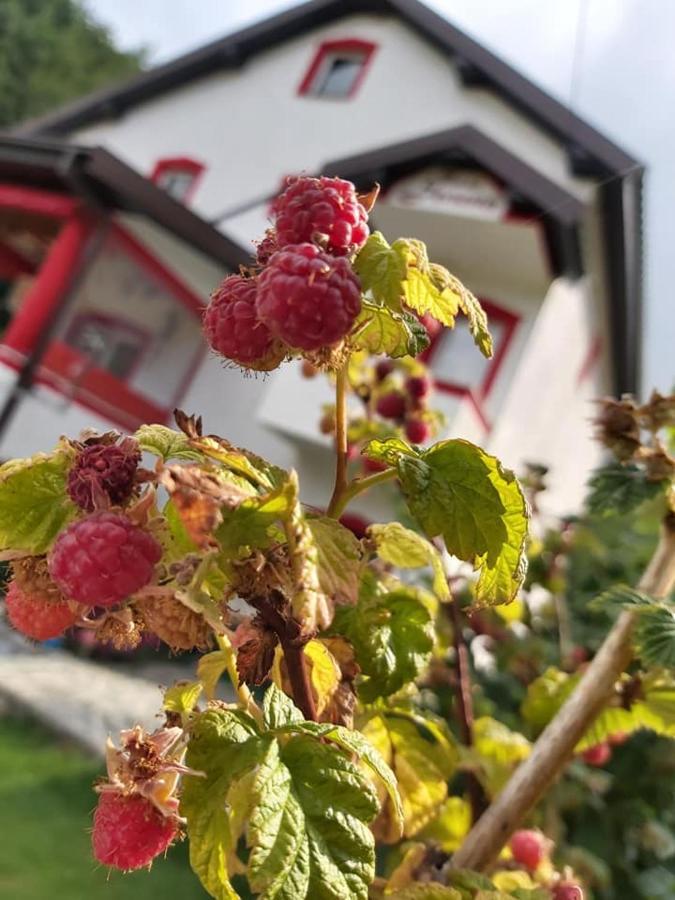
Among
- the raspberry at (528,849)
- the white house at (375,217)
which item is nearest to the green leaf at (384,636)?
the raspberry at (528,849)

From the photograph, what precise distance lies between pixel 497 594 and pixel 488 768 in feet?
1.35

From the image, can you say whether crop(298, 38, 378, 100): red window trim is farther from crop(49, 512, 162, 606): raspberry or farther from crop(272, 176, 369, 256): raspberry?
crop(49, 512, 162, 606): raspberry

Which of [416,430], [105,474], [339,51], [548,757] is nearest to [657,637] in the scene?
[548,757]

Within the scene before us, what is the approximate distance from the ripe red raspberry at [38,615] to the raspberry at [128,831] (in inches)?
4.1

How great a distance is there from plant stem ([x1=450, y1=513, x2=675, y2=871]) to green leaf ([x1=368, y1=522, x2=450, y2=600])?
0.53 ft

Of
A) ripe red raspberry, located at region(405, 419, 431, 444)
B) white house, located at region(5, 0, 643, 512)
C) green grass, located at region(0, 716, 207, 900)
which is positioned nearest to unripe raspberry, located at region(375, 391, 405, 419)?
ripe red raspberry, located at region(405, 419, 431, 444)

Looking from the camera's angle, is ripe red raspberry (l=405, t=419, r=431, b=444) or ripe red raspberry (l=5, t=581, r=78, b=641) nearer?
ripe red raspberry (l=5, t=581, r=78, b=641)

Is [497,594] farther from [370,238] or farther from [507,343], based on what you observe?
[507,343]

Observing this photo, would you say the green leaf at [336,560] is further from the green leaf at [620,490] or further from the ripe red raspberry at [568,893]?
the green leaf at [620,490]

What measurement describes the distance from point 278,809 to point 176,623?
115mm

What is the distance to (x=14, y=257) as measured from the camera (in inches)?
387

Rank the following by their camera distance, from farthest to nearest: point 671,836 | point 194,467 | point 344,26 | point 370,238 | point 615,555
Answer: point 344,26 → point 615,555 → point 671,836 → point 370,238 → point 194,467

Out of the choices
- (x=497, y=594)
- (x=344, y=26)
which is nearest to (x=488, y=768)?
(x=497, y=594)

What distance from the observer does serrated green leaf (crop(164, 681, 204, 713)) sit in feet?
1.88
